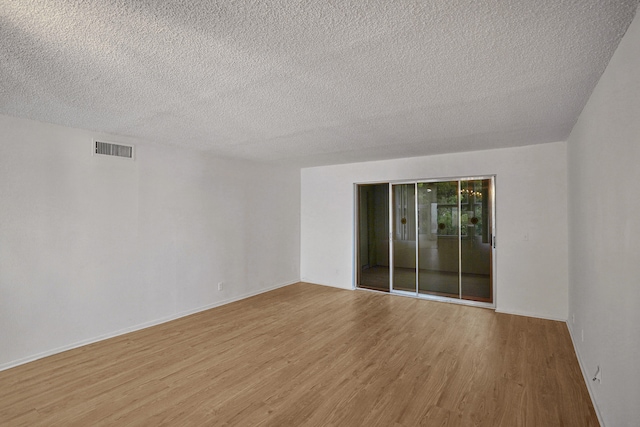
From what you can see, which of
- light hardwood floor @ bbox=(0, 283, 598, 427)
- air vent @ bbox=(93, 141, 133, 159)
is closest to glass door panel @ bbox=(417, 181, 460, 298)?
light hardwood floor @ bbox=(0, 283, 598, 427)

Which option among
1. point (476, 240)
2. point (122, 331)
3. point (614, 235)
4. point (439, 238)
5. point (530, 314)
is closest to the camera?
point (614, 235)

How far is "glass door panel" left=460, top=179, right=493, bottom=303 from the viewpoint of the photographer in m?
4.83

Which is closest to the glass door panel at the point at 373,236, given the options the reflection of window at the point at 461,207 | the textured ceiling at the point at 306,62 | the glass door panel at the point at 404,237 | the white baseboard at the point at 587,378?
the glass door panel at the point at 404,237

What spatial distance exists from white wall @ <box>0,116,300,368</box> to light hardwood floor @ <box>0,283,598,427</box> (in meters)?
0.38

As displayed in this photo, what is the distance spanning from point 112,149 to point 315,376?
3628mm

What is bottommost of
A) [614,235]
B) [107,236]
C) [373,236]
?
[373,236]

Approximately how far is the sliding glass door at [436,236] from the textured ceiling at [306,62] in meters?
1.69

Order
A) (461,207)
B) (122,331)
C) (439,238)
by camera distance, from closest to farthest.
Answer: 1. (122,331)
2. (461,207)
3. (439,238)

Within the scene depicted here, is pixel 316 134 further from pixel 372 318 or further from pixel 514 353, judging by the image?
pixel 514 353

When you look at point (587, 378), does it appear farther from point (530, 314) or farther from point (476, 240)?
point (476, 240)

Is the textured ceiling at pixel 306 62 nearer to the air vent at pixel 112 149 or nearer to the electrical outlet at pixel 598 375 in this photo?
the air vent at pixel 112 149

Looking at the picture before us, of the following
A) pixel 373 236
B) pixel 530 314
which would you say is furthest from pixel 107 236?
pixel 530 314

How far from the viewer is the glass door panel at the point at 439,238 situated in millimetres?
5098

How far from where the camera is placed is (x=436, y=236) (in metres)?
5.27
